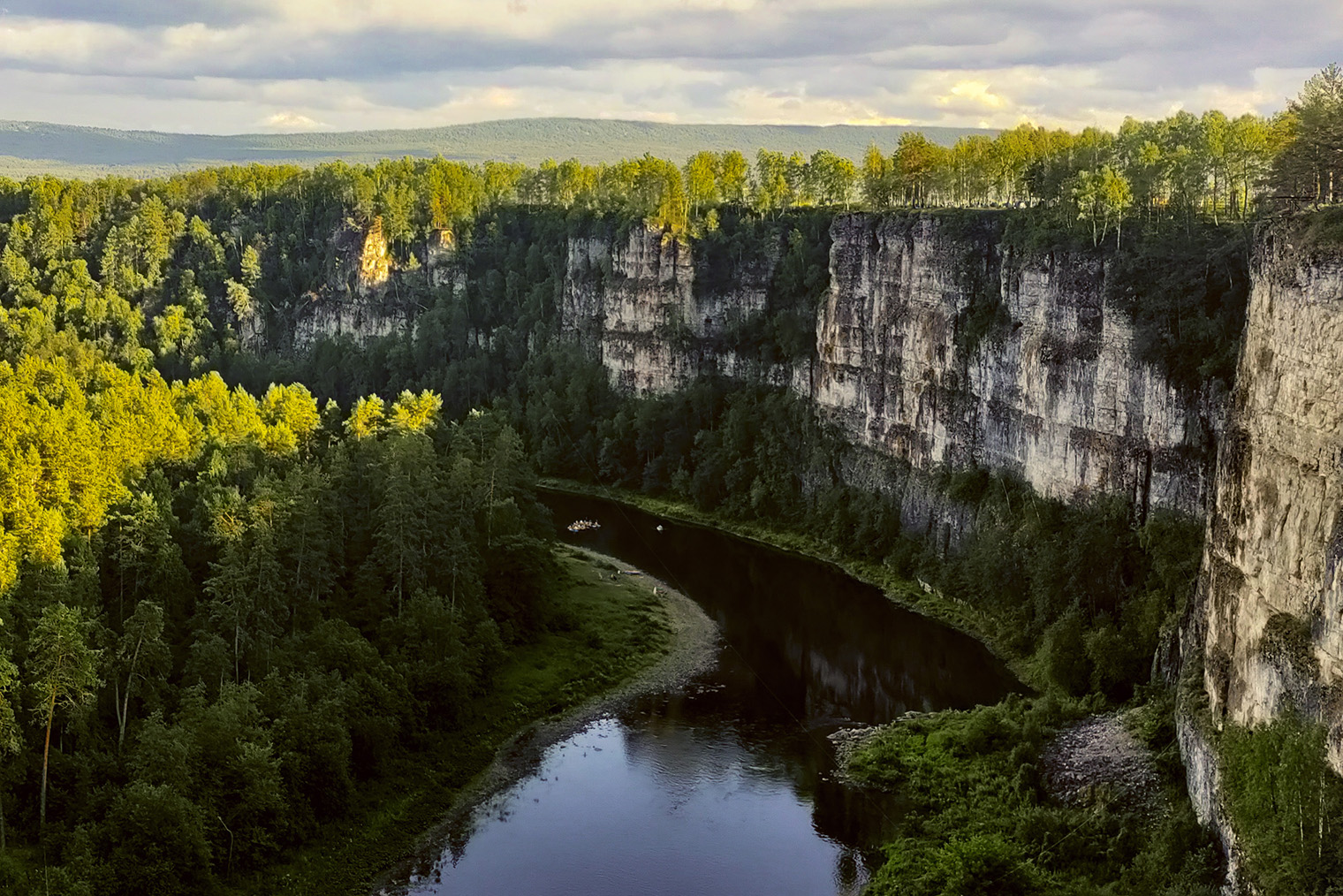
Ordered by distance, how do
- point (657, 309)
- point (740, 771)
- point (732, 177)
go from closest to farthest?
point (740, 771) → point (657, 309) → point (732, 177)

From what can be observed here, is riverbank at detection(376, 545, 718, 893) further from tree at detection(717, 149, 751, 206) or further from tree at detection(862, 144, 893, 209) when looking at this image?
tree at detection(717, 149, 751, 206)

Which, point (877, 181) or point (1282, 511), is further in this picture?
point (877, 181)

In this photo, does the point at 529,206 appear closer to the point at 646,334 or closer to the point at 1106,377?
the point at 646,334

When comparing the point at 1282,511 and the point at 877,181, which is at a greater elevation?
the point at 877,181

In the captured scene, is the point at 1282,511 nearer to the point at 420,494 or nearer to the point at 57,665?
the point at 57,665

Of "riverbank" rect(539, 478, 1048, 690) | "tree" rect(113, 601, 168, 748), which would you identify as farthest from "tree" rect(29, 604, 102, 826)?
"riverbank" rect(539, 478, 1048, 690)

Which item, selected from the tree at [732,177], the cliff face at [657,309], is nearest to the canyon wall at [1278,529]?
the cliff face at [657,309]

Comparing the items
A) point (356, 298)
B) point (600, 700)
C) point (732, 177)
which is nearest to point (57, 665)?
point (600, 700)

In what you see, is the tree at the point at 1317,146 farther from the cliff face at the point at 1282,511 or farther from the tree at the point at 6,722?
the tree at the point at 6,722
